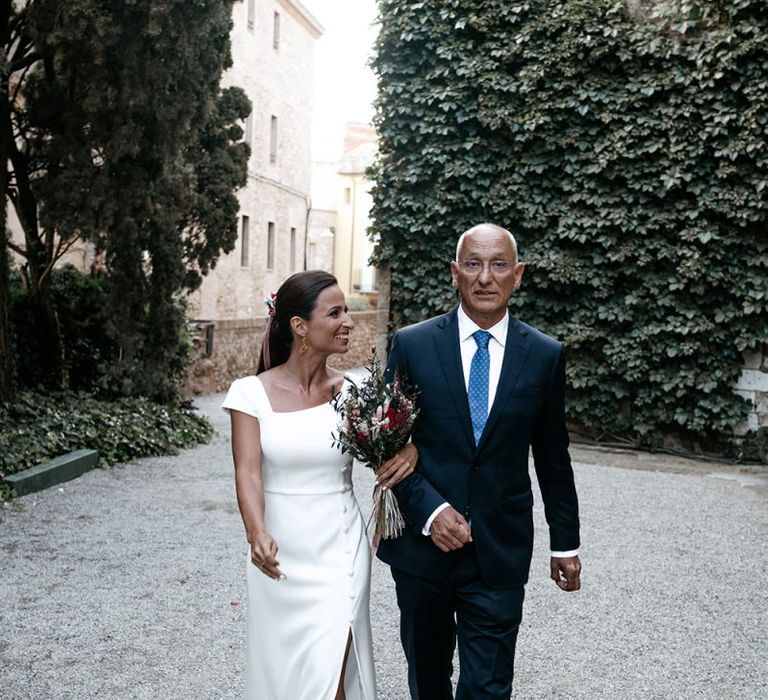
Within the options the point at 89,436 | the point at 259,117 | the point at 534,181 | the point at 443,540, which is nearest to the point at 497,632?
the point at 443,540

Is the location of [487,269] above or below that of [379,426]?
above

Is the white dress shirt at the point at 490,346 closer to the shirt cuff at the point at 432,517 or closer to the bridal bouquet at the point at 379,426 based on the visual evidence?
the bridal bouquet at the point at 379,426

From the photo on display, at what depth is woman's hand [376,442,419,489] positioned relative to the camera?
2920mm

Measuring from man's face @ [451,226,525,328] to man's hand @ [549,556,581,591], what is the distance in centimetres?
86

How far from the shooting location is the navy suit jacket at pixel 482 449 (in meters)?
2.96

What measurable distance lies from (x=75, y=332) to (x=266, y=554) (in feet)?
34.8

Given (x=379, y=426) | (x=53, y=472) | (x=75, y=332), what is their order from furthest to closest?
(x=75, y=332) < (x=53, y=472) < (x=379, y=426)

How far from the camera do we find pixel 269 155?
98.9 ft

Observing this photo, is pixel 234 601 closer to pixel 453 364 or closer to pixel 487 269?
pixel 453 364

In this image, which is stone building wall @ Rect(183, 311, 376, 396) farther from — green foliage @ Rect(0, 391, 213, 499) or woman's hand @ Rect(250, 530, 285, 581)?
woman's hand @ Rect(250, 530, 285, 581)

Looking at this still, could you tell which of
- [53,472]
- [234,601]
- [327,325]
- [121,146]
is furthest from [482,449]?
[121,146]

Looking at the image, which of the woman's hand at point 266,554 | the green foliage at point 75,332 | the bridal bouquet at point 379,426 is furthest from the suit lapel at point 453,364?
the green foliage at point 75,332

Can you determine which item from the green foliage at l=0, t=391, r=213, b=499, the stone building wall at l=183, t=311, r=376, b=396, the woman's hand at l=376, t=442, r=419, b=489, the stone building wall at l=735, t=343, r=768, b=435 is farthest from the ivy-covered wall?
the woman's hand at l=376, t=442, r=419, b=489

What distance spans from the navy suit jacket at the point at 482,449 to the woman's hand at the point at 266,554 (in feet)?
1.31
